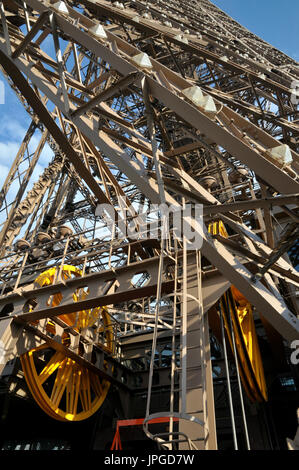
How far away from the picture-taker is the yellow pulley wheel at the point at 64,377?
777cm

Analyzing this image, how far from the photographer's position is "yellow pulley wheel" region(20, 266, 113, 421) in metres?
7.77

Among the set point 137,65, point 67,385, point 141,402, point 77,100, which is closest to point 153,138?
point 137,65

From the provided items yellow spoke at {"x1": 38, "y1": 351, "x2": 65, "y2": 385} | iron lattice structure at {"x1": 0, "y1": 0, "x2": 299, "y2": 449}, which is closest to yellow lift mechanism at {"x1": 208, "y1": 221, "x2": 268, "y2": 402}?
iron lattice structure at {"x1": 0, "y1": 0, "x2": 299, "y2": 449}

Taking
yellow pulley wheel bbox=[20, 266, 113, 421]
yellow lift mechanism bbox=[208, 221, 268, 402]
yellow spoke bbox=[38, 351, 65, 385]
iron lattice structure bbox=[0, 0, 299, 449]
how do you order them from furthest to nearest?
yellow spoke bbox=[38, 351, 65, 385]
yellow pulley wheel bbox=[20, 266, 113, 421]
yellow lift mechanism bbox=[208, 221, 268, 402]
iron lattice structure bbox=[0, 0, 299, 449]

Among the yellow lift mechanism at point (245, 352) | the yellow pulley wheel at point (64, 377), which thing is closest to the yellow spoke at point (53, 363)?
the yellow pulley wheel at point (64, 377)

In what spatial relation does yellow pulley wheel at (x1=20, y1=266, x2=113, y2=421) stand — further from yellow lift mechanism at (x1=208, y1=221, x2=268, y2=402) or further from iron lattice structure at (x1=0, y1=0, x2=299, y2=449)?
yellow lift mechanism at (x1=208, y1=221, x2=268, y2=402)

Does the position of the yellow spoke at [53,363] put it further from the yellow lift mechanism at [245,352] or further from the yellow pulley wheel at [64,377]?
the yellow lift mechanism at [245,352]

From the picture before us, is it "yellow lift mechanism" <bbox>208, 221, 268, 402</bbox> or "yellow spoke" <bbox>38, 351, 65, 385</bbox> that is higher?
"yellow spoke" <bbox>38, 351, 65, 385</bbox>

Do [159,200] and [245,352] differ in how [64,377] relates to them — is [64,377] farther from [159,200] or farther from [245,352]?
[159,200]

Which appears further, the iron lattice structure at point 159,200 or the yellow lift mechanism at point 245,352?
the yellow lift mechanism at point 245,352

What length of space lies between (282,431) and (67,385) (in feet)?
18.3
